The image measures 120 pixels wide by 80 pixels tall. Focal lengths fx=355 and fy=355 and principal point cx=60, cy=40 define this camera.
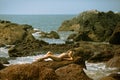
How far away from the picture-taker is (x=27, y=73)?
10.5 metres

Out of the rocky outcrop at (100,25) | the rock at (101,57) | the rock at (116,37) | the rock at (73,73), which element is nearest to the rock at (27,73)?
the rock at (73,73)

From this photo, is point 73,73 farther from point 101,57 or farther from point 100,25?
point 100,25

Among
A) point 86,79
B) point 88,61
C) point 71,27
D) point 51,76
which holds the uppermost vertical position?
point 51,76

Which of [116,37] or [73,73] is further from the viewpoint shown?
[116,37]

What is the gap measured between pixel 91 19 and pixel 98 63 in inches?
1893

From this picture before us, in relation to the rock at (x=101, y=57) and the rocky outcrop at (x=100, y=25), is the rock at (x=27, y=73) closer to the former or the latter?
the rock at (x=101, y=57)

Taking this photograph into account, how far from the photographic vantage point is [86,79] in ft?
49.2

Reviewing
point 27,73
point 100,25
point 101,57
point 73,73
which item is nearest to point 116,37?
point 100,25

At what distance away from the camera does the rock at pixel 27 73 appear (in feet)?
34.4

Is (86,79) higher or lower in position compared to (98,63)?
higher

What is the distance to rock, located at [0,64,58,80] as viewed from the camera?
10477mm

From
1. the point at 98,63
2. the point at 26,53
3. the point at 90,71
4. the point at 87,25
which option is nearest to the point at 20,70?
the point at 90,71

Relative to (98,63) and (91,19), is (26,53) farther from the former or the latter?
(91,19)

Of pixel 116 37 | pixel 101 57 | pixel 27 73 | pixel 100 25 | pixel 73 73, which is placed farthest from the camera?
pixel 100 25
